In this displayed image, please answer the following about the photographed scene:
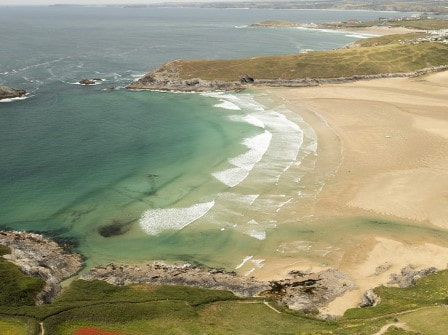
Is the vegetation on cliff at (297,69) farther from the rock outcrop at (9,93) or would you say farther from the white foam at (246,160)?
the white foam at (246,160)

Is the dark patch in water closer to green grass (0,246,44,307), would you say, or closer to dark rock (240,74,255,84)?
green grass (0,246,44,307)

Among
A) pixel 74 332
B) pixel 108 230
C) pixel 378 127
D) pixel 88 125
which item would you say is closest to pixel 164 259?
pixel 108 230

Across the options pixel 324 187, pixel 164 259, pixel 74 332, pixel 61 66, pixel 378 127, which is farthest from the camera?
pixel 61 66

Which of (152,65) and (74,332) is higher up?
(152,65)

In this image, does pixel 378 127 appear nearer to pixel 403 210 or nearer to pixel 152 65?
pixel 403 210

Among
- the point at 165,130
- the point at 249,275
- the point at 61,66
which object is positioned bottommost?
the point at 249,275

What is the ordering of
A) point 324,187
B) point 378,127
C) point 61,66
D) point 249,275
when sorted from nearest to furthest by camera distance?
point 249,275 < point 324,187 < point 378,127 < point 61,66

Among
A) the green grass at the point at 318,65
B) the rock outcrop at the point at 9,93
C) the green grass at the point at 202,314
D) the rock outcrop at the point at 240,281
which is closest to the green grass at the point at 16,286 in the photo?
the green grass at the point at 202,314

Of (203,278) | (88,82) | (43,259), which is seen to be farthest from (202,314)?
(88,82)
